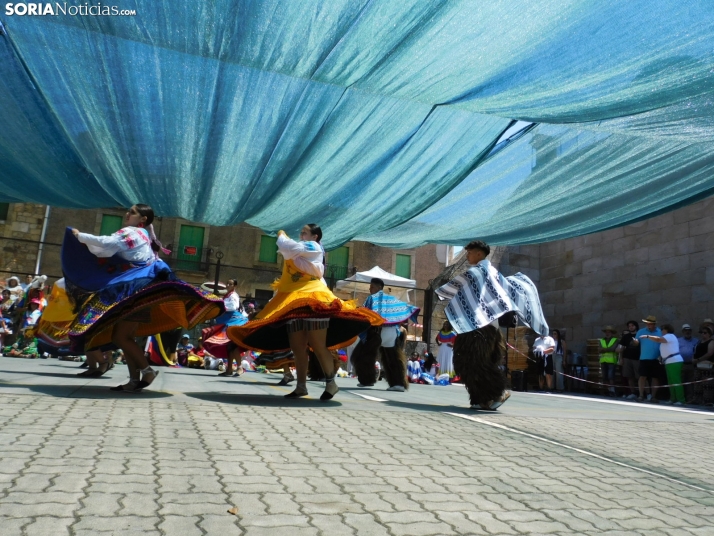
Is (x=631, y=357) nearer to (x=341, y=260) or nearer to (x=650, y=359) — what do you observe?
(x=650, y=359)

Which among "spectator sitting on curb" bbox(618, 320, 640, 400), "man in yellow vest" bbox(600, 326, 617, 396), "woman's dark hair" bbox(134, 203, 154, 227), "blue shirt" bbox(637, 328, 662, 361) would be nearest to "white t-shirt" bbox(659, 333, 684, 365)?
"blue shirt" bbox(637, 328, 662, 361)

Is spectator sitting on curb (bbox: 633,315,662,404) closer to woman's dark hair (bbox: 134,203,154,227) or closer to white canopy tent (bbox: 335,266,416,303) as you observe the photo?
white canopy tent (bbox: 335,266,416,303)

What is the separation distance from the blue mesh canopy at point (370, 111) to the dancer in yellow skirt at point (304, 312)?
1.14 meters

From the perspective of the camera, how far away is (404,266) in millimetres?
30781

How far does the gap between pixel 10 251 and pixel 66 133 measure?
21.6 metres

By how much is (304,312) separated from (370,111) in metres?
1.83

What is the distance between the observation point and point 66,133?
549cm

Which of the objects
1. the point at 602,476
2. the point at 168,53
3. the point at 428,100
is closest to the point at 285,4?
the point at 168,53

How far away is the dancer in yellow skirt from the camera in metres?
4.97

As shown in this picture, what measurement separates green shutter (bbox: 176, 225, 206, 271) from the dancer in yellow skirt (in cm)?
2193

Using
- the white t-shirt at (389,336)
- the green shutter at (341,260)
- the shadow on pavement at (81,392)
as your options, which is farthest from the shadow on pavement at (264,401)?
the green shutter at (341,260)

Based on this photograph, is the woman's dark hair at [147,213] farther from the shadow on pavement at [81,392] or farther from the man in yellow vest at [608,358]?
the man in yellow vest at [608,358]

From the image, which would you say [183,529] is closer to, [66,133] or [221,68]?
[221,68]

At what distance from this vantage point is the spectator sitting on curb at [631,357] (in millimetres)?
11617
